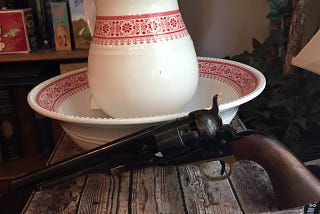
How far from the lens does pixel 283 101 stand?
2.89 ft

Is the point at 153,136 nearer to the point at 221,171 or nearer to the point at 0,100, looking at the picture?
the point at 221,171

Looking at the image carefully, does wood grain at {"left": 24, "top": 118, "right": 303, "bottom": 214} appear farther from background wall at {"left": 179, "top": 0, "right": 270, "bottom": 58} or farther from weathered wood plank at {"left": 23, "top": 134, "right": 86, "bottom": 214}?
background wall at {"left": 179, "top": 0, "right": 270, "bottom": 58}

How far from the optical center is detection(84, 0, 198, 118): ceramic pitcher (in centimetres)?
53

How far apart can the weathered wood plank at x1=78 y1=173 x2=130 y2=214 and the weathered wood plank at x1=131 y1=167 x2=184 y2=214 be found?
14 millimetres

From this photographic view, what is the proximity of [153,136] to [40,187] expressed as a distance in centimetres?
20

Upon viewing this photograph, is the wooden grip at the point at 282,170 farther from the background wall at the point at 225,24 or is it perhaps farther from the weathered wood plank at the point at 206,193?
the background wall at the point at 225,24

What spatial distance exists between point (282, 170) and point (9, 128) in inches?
38.7

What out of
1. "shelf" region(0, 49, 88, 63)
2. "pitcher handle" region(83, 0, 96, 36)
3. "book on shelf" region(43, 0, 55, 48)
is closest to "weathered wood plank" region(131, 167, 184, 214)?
"pitcher handle" region(83, 0, 96, 36)


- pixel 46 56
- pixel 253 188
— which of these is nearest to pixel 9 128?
pixel 46 56

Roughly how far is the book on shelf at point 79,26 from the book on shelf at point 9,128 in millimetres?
297

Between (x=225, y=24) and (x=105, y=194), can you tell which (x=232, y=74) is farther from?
(x=225, y=24)

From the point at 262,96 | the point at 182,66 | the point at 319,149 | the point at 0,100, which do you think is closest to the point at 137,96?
the point at 182,66

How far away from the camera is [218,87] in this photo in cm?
69

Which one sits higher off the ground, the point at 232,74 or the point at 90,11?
the point at 90,11
